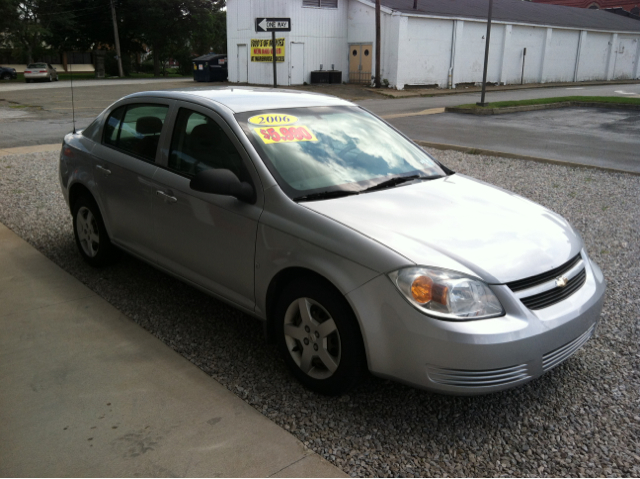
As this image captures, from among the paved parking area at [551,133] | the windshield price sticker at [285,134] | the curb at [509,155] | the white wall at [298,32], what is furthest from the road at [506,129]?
the white wall at [298,32]

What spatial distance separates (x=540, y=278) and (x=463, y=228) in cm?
49

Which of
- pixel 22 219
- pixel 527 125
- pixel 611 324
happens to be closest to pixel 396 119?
pixel 527 125

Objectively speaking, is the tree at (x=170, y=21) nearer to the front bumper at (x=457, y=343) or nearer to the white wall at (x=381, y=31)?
the white wall at (x=381, y=31)

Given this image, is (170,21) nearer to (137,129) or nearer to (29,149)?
(29,149)

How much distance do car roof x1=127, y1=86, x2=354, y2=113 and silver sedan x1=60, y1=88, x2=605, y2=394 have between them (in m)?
0.02

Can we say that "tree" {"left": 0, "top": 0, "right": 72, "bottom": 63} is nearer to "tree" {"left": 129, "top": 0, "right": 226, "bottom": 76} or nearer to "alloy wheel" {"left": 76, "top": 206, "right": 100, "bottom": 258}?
"tree" {"left": 129, "top": 0, "right": 226, "bottom": 76}

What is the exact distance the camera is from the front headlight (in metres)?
2.96

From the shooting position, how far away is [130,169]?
15.5 feet

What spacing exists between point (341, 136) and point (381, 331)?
1.68 metres

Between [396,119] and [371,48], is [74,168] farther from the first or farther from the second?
[371,48]

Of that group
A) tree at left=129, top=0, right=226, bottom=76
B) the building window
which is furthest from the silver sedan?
tree at left=129, top=0, right=226, bottom=76

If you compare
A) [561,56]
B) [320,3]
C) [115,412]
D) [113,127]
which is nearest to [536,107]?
[320,3]

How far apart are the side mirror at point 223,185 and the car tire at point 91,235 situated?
78.9 inches

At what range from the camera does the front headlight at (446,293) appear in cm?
296
